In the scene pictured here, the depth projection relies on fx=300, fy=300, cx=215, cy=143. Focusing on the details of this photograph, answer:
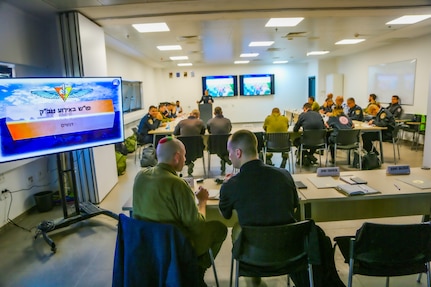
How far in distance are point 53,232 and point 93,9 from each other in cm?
277

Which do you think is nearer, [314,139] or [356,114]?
[314,139]

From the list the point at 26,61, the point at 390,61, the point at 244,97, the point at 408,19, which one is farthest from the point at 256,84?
the point at 26,61

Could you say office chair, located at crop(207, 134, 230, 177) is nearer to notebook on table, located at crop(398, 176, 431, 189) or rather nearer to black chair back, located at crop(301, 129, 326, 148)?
black chair back, located at crop(301, 129, 326, 148)

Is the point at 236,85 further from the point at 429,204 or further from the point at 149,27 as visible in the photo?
the point at 429,204

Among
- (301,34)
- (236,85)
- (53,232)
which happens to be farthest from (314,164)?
(236,85)

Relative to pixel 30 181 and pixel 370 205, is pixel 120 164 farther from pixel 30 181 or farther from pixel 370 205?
pixel 370 205

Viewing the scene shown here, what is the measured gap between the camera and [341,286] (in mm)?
2072

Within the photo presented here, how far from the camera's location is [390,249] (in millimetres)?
1667

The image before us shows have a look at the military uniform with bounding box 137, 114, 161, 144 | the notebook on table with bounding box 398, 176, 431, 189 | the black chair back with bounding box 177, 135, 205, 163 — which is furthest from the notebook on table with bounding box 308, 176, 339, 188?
the military uniform with bounding box 137, 114, 161, 144

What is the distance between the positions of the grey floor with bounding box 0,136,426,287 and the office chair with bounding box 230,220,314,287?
2.28ft

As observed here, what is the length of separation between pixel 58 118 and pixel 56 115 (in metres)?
0.04

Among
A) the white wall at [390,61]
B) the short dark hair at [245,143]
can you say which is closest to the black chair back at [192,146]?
the short dark hair at [245,143]

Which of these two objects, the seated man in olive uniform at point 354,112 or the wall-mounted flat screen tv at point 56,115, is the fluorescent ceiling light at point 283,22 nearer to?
the seated man in olive uniform at point 354,112

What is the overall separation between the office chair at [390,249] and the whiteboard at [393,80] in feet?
24.8
